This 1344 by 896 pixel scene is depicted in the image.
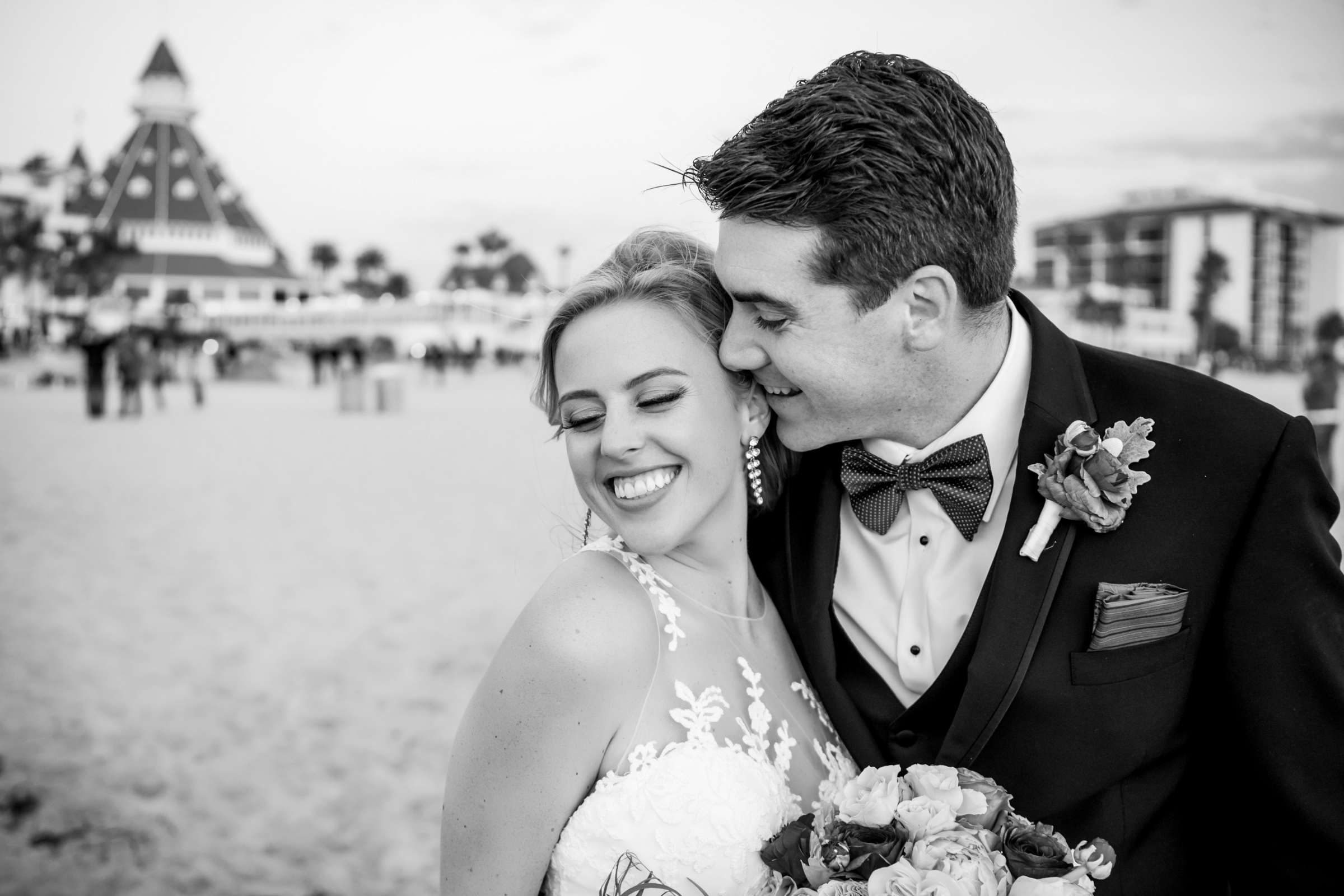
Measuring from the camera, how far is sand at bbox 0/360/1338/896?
5.62 meters

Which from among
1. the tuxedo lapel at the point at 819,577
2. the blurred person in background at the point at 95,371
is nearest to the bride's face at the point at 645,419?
the tuxedo lapel at the point at 819,577

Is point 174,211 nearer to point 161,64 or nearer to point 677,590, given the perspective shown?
point 161,64

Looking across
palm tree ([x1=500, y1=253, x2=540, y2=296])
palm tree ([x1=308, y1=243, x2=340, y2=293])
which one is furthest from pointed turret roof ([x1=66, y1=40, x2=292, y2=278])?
palm tree ([x1=500, y1=253, x2=540, y2=296])

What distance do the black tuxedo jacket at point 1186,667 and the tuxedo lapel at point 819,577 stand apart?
26 centimetres

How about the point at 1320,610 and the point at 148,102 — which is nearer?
the point at 1320,610

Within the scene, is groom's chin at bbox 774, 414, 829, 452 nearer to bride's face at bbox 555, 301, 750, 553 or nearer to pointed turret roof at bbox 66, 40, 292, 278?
bride's face at bbox 555, 301, 750, 553

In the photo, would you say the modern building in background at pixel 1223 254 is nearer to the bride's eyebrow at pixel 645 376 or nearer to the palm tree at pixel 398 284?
the palm tree at pixel 398 284

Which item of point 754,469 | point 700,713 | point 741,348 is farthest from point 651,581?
point 741,348

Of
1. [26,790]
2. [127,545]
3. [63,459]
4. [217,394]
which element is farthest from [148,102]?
[26,790]

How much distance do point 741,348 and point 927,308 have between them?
Result: 1.37ft

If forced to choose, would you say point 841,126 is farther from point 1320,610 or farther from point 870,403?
point 1320,610

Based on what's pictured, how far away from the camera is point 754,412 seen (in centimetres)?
291

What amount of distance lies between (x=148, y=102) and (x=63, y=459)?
303ft

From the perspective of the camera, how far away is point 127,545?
1212cm
